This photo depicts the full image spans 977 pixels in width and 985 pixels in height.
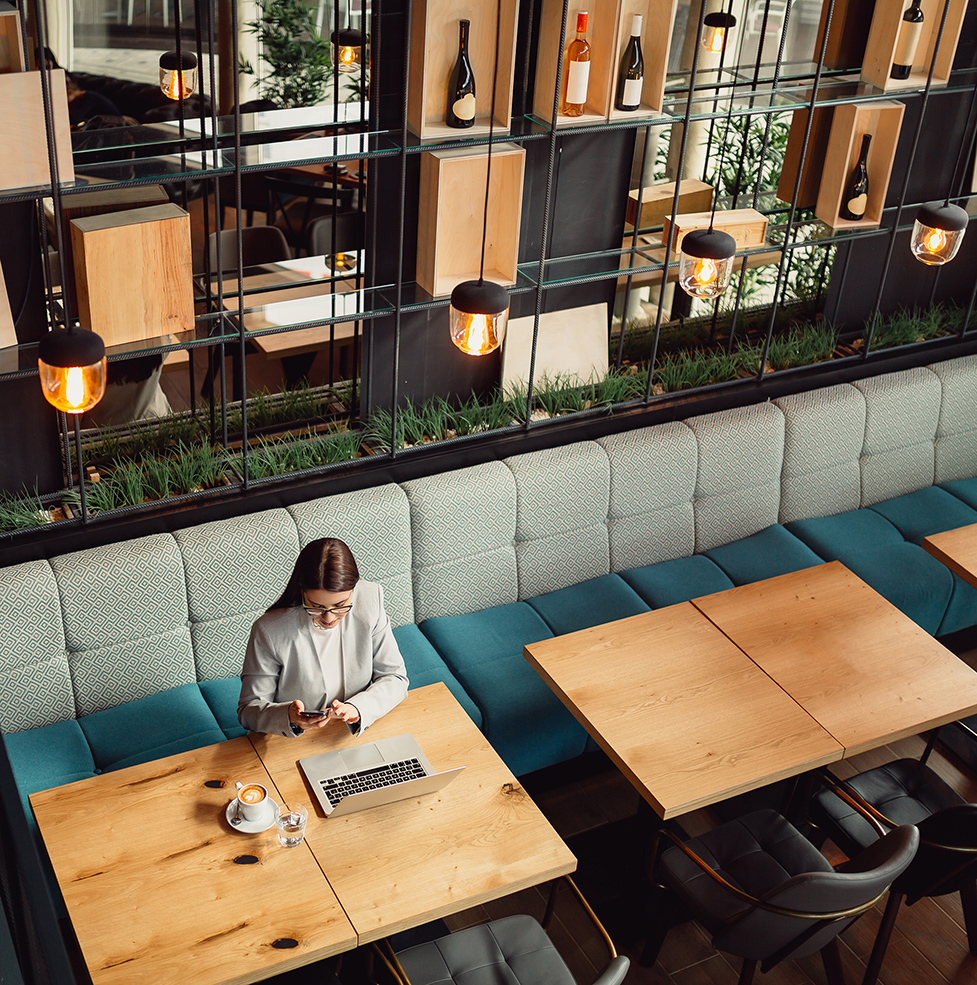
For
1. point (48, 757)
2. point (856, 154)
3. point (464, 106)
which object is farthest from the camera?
point (856, 154)

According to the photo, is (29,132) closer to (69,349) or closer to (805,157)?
(69,349)

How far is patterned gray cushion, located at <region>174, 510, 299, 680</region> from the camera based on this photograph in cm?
338

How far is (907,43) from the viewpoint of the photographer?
415 centimetres

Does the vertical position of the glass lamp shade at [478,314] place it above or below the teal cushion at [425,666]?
above

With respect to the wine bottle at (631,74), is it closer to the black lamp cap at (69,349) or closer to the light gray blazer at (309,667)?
the light gray blazer at (309,667)

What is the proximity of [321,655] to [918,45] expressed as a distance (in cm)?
335

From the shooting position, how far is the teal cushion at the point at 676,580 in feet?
13.2

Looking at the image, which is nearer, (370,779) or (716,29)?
(370,779)

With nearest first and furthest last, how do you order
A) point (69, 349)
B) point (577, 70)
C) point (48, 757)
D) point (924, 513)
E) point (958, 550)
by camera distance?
point (69, 349)
point (48, 757)
point (577, 70)
point (958, 550)
point (924, 513)

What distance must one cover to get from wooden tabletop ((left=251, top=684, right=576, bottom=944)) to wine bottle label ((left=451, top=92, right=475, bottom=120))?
6.11ft

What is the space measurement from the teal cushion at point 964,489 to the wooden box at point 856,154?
3.88 ft

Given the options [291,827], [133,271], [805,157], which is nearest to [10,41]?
[133,271]

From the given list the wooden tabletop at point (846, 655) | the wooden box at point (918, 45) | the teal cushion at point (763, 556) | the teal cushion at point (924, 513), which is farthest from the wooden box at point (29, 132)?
the teal cushion at point (924, 513)

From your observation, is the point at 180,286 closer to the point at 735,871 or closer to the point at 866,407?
the point at 735,871
